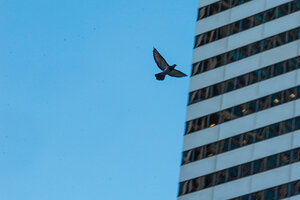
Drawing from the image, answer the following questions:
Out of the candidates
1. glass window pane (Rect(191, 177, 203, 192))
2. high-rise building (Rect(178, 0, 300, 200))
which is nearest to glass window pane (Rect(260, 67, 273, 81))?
high-rise building (Rect(178, 0, 300, 200))

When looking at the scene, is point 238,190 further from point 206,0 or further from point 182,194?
point 206,0

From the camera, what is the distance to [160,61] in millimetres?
120250

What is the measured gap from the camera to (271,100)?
12100 centimetres

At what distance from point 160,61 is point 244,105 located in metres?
8.39

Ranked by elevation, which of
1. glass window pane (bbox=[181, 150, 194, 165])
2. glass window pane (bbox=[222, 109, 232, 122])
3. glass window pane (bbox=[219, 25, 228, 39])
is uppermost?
glass window pane (bbox=[219, 25, 228, 39])

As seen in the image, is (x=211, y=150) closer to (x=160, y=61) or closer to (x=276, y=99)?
(x=276, y=99)

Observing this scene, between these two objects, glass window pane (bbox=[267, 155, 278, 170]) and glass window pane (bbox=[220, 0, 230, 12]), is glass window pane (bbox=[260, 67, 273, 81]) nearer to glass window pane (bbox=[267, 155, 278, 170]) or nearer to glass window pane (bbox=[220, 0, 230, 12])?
glass window pane (bbox=[267, 155, 278, 170])

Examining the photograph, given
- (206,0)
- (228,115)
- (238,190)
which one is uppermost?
(206,0)

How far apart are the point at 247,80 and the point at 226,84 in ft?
7.11

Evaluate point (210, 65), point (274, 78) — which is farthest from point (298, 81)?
point (210, 65)

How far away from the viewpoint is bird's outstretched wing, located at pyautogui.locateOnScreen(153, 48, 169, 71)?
11962cm

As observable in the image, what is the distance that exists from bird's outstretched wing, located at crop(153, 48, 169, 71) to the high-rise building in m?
6.99

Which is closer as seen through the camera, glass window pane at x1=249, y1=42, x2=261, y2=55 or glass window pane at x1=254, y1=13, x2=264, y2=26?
glass window pane at x1=249, y1=42, x2=261, y2=55

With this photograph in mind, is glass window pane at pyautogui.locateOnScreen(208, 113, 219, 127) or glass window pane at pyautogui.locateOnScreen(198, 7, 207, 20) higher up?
glass window pane at pyautogui.locateOnScreen(198, 7, 207, 20)
